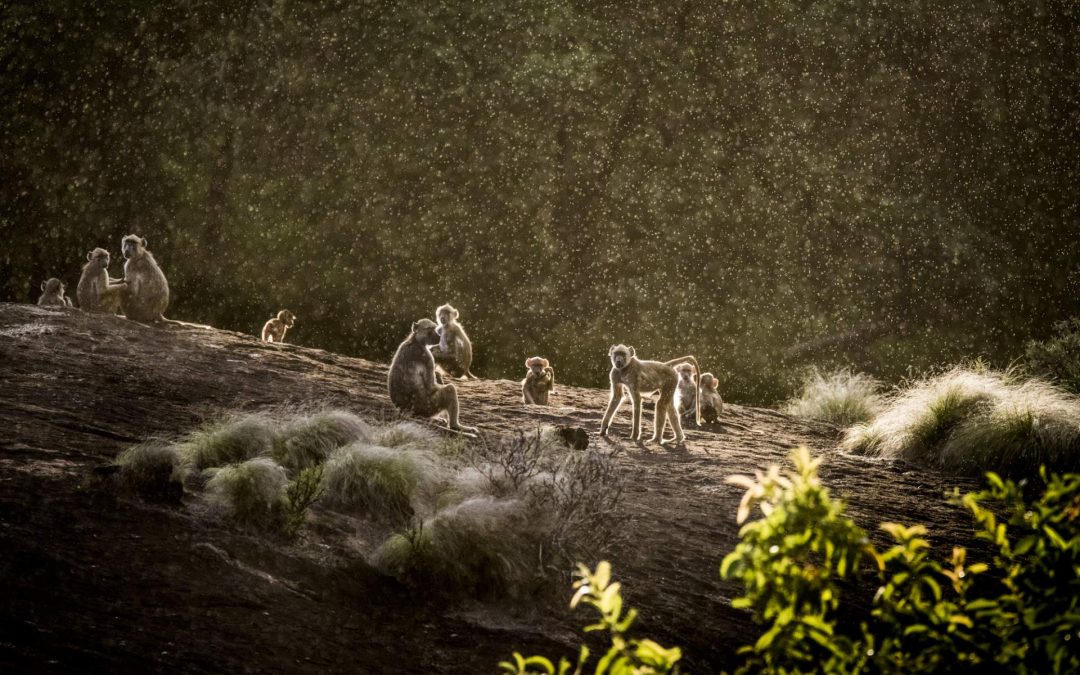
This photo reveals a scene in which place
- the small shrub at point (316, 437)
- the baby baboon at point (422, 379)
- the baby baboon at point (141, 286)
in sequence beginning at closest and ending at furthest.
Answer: the small shrub at point (316, 437) → the baby baboon at point (422, 379) → the baby baboon at point (141, 286)

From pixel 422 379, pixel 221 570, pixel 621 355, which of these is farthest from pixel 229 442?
pixel 621 355

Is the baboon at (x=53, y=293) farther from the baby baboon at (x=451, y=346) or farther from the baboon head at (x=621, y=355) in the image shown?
the baboon head at (x=621, y=355)

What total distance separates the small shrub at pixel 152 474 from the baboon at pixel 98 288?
A: 325 inches

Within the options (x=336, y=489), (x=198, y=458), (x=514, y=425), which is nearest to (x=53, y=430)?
(x=198, y=458)

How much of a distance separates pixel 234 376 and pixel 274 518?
204 inches

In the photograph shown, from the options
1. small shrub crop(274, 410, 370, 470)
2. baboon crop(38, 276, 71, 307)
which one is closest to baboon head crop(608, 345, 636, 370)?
small shrub crop(274, 410, 370, 470)

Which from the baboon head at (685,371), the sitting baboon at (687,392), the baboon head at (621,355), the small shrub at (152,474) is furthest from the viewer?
the sitting baboon at (687,392)

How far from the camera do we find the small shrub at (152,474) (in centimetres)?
679

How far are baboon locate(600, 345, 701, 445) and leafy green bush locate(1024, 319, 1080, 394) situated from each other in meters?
7.32

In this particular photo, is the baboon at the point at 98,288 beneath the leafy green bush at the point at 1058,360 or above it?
beneath

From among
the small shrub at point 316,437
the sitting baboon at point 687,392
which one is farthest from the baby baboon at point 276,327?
the small shrub at point 316,437

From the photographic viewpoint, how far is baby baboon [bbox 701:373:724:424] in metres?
13.8

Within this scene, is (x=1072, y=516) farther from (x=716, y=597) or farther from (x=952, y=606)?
(x=716, y=597)

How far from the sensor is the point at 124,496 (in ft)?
22.1
